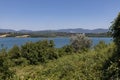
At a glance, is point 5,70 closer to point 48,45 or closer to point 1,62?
point 1,62

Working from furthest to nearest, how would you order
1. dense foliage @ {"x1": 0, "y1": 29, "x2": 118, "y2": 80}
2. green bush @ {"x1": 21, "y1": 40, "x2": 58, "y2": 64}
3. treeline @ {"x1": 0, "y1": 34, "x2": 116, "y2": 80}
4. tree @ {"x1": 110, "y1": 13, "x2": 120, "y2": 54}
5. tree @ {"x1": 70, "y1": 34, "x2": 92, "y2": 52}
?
1. tree @ {"x1": 70, "y1": 34, "x2": 92, "y2": 52}
2. green bush @ {"x1": 21, "y1": 40, "x2": 58, "y2": 64}
3. treeline @ {"x1": 0, "y1": 34, "x2": 116, "y2": 80}
4. dense foliage @ {"x1": 0, "y1": 29, "x2": 118, "y2": 80}
5. tree @ {"x1": 110, "y1": 13, "x2": 120, "y2": 54}

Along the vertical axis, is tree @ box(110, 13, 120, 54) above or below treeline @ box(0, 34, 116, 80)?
above

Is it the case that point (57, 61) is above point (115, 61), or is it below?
below

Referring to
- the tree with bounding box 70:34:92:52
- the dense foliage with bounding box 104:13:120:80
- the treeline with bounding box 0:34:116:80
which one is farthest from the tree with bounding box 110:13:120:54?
the tree with bounding box 70:34:92:52

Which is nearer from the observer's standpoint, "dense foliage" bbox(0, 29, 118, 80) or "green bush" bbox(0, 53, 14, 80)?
→ "dense foliage" bbox(0, 29, 118, 80)

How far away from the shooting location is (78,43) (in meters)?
50.8

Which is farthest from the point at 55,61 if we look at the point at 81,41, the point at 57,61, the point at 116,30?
the point at 81,41

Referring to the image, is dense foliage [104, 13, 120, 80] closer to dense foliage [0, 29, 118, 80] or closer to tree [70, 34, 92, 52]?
dense foliage [0, 29, 118, 80]

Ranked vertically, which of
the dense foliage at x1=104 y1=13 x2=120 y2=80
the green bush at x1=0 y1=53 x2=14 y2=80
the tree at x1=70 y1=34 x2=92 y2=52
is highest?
the dense foliage at x1=104 y1=13 x2=120 y2=80

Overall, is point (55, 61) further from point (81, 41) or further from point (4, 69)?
point (81, 41)

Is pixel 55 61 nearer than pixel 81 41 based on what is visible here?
Yes

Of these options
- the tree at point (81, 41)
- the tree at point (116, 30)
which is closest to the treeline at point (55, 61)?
the tree at point (81, 41)

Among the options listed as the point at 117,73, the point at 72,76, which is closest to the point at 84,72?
the point at 72,76

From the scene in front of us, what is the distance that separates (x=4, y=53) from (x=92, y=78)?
6081 mm
